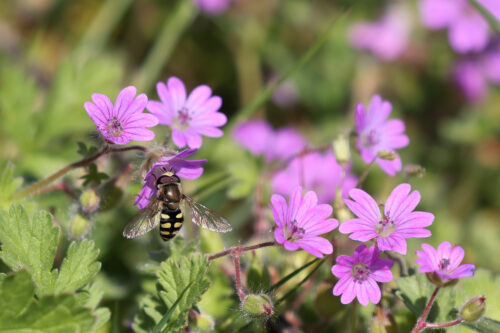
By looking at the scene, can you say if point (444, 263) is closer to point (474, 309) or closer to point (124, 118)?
point (474, 309)

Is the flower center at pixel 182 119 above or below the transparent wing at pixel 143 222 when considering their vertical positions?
above

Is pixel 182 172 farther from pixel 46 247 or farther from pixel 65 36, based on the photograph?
pixel 65 36

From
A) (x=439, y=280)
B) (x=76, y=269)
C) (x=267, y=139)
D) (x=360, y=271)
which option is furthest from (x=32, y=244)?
(x=267, y=139)

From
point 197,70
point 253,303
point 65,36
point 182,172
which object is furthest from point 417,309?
point 65,36

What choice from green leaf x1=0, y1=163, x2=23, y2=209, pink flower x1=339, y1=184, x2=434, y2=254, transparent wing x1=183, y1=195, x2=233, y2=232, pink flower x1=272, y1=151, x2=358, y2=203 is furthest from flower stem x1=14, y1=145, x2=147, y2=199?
pink flower x1=272, y1=151, x2=358, y2=203

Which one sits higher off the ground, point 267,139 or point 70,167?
point 70,167

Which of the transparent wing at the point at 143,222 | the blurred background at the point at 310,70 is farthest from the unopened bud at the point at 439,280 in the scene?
the blurred background at the point at 310,70

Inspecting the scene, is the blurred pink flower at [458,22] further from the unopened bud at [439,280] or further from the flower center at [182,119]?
the unopened bud at [439,280]
